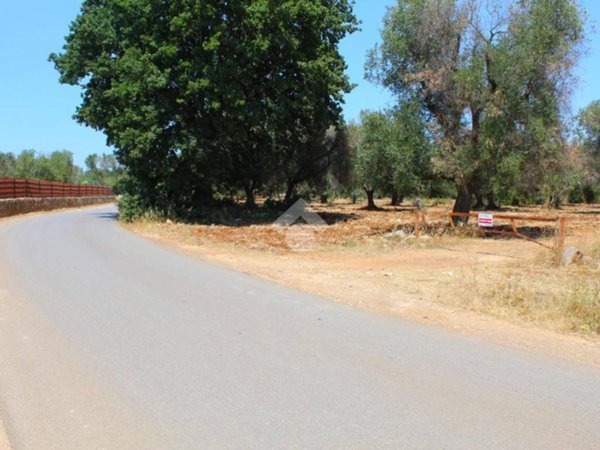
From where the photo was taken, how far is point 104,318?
25.3 ft

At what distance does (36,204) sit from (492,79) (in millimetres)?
28452

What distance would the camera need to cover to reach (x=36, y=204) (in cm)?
3538

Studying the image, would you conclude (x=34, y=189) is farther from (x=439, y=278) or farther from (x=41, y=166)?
(x=41, y=166)

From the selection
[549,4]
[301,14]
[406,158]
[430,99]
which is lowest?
[406,158]

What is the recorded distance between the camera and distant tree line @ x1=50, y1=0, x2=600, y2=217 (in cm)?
1992

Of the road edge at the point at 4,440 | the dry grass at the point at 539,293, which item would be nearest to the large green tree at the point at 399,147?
the dry grass at the point at 539,293

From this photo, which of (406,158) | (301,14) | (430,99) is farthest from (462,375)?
(301,14)

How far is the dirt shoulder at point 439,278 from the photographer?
7.46 metres

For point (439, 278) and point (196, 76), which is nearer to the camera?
point (439, 278)

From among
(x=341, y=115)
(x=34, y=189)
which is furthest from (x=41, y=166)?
(x=341, y=115)

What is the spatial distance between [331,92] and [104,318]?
22939 mm

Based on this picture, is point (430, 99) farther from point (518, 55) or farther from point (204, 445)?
point (204, 445)

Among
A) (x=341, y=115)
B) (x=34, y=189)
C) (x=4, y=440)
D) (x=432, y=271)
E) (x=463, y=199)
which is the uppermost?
(x=341, y=115)

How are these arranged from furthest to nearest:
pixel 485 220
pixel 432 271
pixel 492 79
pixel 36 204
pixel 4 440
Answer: pixel 36 204
pixel 492 79
pixel 485 220
pixel 432 271
pixel 4 440
